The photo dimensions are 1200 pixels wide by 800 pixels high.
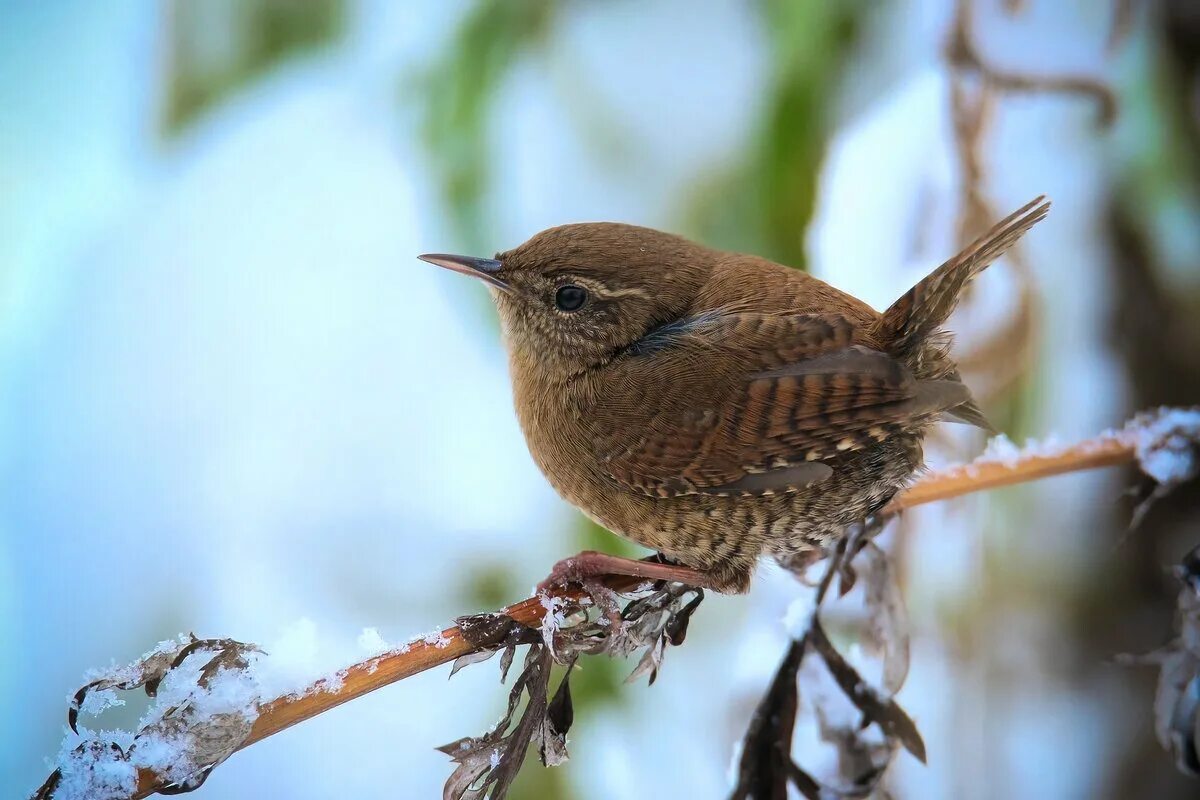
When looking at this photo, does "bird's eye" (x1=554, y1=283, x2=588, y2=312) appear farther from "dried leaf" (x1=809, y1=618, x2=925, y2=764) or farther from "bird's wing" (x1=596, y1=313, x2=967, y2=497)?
"dried leaf" (x1=809, y1=618, x2=925, y2=764)

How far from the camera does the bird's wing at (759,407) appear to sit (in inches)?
48.6

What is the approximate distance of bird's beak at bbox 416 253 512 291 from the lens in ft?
4.66

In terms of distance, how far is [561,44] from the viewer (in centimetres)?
198

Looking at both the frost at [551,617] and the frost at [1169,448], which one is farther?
the frost at [1169,448]

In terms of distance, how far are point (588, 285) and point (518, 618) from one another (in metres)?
0.55

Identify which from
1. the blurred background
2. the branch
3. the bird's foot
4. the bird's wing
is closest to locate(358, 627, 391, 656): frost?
the branch

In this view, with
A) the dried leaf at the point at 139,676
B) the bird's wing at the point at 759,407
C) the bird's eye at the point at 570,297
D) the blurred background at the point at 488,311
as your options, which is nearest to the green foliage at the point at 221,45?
the blurred background at the point at 488,311

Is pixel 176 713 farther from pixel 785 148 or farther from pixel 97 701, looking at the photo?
pixel 785 148

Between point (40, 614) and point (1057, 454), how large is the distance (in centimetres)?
164

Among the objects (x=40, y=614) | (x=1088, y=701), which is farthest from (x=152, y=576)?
(x=1088, y=701)

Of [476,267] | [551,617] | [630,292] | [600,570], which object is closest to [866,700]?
[600,570]

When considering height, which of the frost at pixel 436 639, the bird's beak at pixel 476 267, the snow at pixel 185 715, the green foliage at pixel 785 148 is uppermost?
the green foliage at pixel 785 148

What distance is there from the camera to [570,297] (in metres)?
1.46

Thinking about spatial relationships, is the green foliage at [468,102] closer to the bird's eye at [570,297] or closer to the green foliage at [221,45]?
the green foliage at [221,45]
